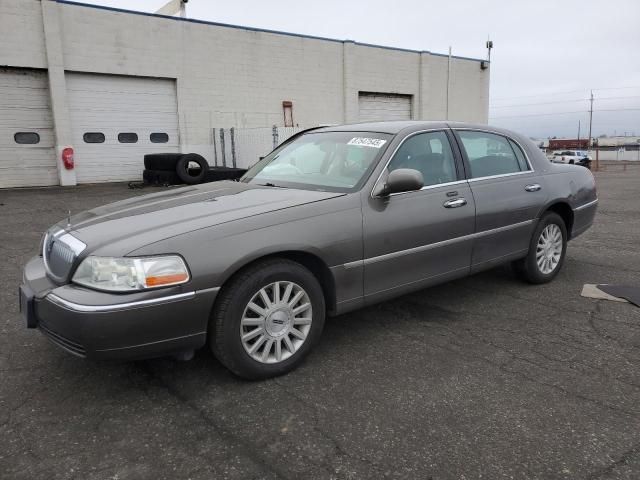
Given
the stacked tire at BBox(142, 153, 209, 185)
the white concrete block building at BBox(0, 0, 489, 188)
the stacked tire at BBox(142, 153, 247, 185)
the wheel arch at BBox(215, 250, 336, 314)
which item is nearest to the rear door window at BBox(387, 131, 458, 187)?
the wheel arch at BBox(215, 250, 336, 314)

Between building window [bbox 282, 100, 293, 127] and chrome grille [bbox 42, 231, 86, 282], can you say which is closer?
chrome grille [bbox 42, 231, 86, 282]

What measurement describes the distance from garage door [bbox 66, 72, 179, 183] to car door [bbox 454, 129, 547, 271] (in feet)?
46.8

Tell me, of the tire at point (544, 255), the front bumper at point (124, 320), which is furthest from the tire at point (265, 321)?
the tire at point (544, 255)

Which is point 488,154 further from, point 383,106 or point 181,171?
point 383,106

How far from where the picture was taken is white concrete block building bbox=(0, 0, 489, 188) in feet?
48.5

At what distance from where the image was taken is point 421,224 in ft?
12.4

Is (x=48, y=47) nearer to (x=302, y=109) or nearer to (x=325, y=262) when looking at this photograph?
(x=302, y=109)

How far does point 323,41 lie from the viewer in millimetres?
19750

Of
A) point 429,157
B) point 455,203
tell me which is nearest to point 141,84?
point 429,157

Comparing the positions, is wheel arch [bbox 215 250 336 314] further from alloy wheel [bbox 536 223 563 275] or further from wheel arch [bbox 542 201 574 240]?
wheel arch [bbox 542 201 574 240]

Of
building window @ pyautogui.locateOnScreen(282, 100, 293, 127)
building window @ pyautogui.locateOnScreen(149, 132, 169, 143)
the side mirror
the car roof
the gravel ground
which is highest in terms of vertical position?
building window @ pyautogui.locateOnScreen(282, 100, 293, 127)

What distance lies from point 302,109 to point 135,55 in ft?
20.7

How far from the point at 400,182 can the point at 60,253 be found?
217 centimetres

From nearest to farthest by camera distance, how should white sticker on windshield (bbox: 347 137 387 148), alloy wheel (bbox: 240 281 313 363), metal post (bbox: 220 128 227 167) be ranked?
alloy wheel (bbox: 240 281 313 363)
white sticker on windshield (bbox: 347 137 387 148)
metal post (bbox: 220 128 227 167)
